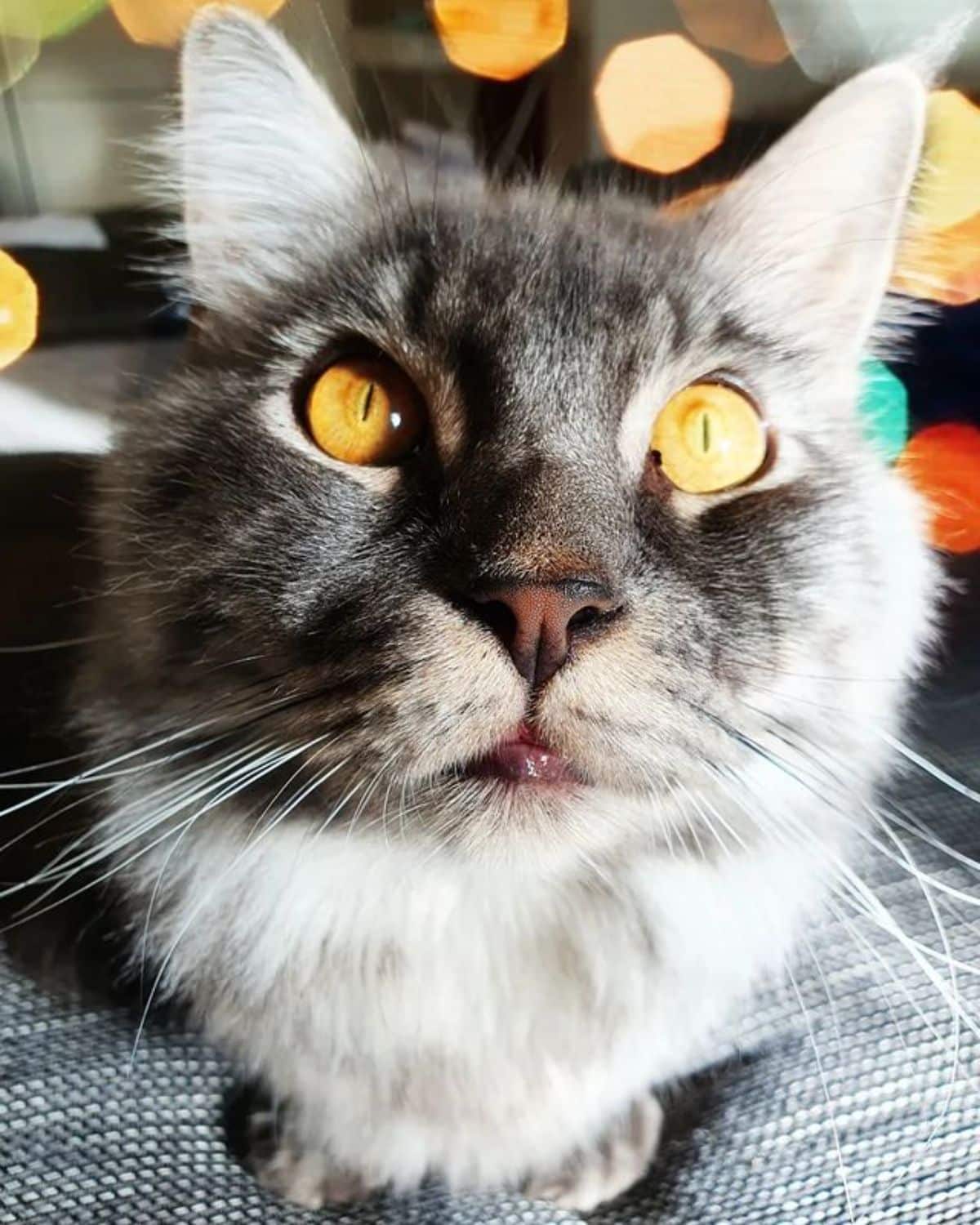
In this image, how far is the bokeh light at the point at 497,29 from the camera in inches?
28.9

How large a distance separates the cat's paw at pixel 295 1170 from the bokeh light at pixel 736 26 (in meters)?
0.78

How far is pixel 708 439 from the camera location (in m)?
0.61

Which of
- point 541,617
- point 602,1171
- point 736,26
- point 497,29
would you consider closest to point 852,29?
point 736,26

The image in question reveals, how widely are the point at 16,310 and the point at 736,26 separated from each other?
0.55 metres

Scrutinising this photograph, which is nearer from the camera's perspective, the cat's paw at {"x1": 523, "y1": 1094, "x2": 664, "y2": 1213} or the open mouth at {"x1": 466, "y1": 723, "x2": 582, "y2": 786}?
the open mouth at {"x1": 466, "y1": 723, "x2": 582, "y2": 786}

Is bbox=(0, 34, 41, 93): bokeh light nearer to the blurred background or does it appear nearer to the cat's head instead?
the blurred background

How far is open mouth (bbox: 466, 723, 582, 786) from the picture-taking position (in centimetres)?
51

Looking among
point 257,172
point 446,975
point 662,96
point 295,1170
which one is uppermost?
point 662,96

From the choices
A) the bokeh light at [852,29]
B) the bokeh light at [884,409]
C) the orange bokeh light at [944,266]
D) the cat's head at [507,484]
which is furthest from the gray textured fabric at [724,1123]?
the bokeh light at [852,29]

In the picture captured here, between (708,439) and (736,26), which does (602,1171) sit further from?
(736,26)

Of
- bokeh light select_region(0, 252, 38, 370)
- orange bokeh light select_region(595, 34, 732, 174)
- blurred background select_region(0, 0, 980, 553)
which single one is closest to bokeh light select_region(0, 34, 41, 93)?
blurred background select_region(0, 0, 980, 553)

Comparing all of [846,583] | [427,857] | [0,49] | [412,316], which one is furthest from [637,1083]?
[0,49]

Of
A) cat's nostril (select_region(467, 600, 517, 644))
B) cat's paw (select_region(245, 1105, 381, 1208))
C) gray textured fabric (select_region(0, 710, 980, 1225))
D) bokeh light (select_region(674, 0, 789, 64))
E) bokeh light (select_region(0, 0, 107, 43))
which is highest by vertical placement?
bokeh light (select_region(674, 0, 789, 64))

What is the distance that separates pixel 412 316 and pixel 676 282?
0.16m
